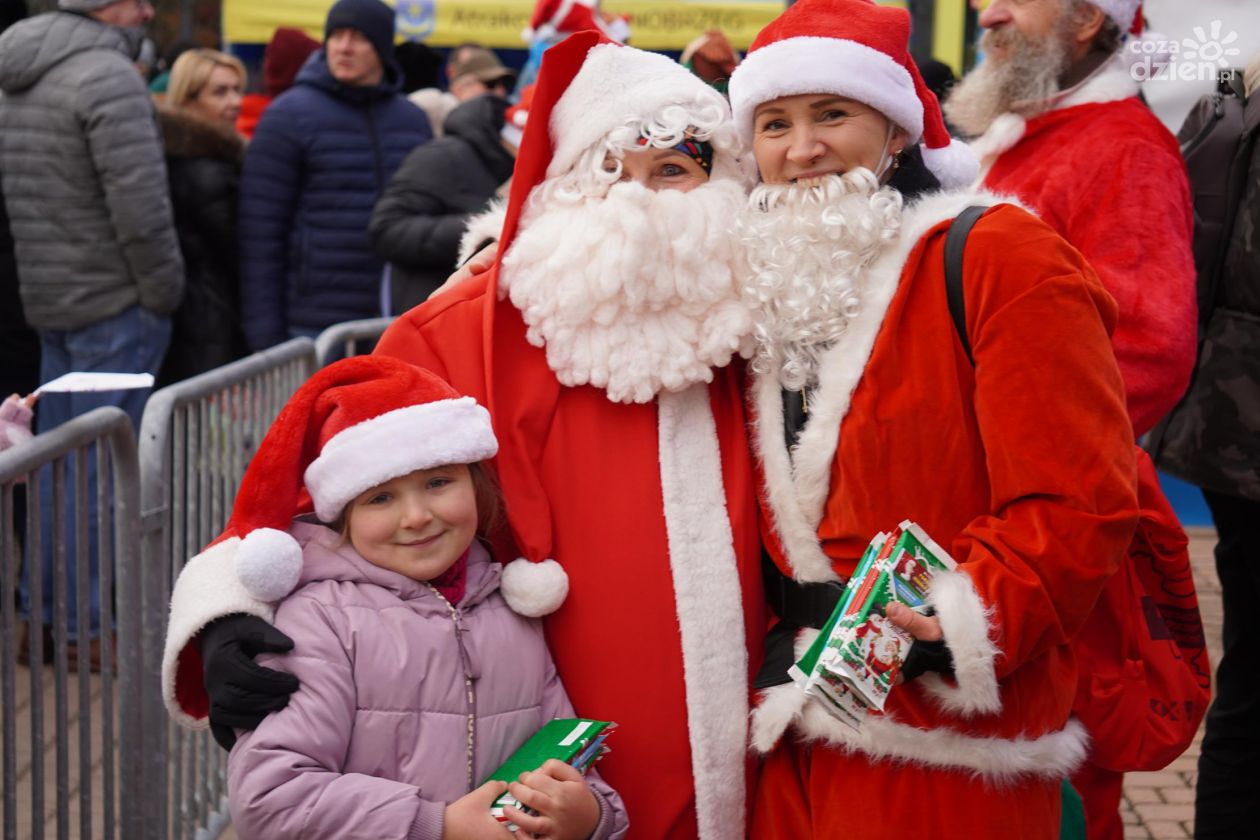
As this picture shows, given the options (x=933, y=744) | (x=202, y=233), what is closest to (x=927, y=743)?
(x=933, y=744)

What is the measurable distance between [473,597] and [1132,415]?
5.55 ft

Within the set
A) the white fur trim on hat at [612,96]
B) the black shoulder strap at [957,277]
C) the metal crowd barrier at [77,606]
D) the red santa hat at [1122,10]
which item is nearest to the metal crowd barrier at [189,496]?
the metal crowd barrier at [77,606]

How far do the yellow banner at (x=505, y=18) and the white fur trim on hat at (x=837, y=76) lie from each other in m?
9.58

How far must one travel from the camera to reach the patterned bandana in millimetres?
2838

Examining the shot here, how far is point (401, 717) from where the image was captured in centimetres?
252

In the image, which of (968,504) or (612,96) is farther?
(612,96)

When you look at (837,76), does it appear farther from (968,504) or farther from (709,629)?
(709,629)

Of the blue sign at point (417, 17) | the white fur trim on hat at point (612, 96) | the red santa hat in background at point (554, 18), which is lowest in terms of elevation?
the white fur trim on hat at point (612, 96)

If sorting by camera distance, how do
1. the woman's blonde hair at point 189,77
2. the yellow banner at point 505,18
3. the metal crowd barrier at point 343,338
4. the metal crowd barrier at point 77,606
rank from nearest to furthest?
1. the metal crowd barrier at point 77,606
2. the metal crowd barrier at point 343,338
3. the woman's blonde hair at point 189,77
4. the yellow banner at point 505,18

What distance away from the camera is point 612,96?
2.86 metres

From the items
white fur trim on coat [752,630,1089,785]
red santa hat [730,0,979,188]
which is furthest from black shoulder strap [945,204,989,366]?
white fur trim on coat [752,630,1089,785]

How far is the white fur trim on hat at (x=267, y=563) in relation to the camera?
2.48 metres

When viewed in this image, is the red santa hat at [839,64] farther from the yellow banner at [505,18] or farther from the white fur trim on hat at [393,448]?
the yellow banner at [505,18]

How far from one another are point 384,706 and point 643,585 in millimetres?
519
